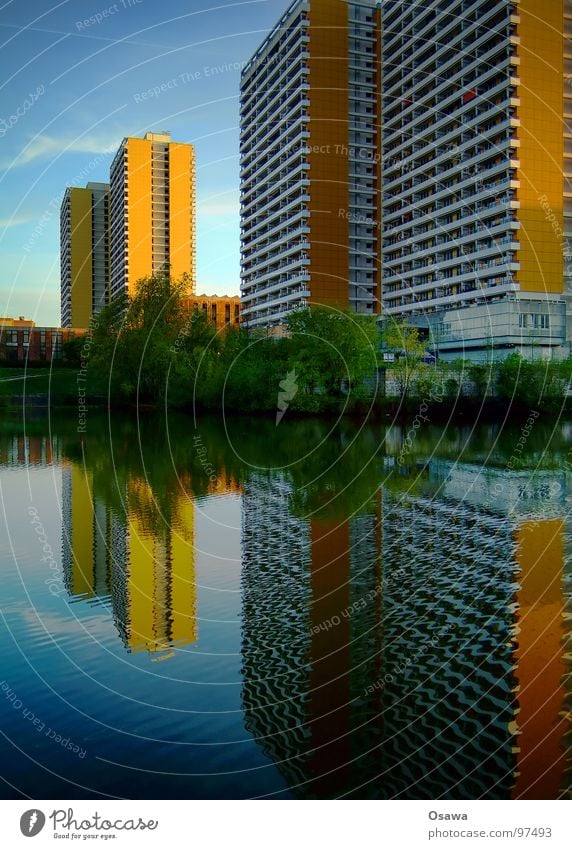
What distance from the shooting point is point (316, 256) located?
4894 inches

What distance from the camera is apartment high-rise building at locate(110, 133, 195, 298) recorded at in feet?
520

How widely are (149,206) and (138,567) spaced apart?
153028mm

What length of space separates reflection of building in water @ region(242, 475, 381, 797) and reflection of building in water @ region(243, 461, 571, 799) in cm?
3

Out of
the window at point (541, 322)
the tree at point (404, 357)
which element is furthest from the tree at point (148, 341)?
the window at point (541, 322)

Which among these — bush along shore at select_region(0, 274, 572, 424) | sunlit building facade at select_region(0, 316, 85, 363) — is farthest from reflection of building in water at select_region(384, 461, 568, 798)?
sunlit building facade at select_region(0, 316, 85, 363)

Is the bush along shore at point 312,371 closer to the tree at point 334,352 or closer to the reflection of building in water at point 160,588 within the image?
the tree at point 334,352

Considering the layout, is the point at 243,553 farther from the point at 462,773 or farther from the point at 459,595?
the point at 462,773

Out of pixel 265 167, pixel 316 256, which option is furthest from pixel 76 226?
pixel 316 256

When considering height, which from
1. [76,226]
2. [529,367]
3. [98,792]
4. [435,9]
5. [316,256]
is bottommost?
[98,792]

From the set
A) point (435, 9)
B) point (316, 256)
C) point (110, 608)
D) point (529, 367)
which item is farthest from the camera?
point (316, 256)

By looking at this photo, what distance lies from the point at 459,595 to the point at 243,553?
595 cm
